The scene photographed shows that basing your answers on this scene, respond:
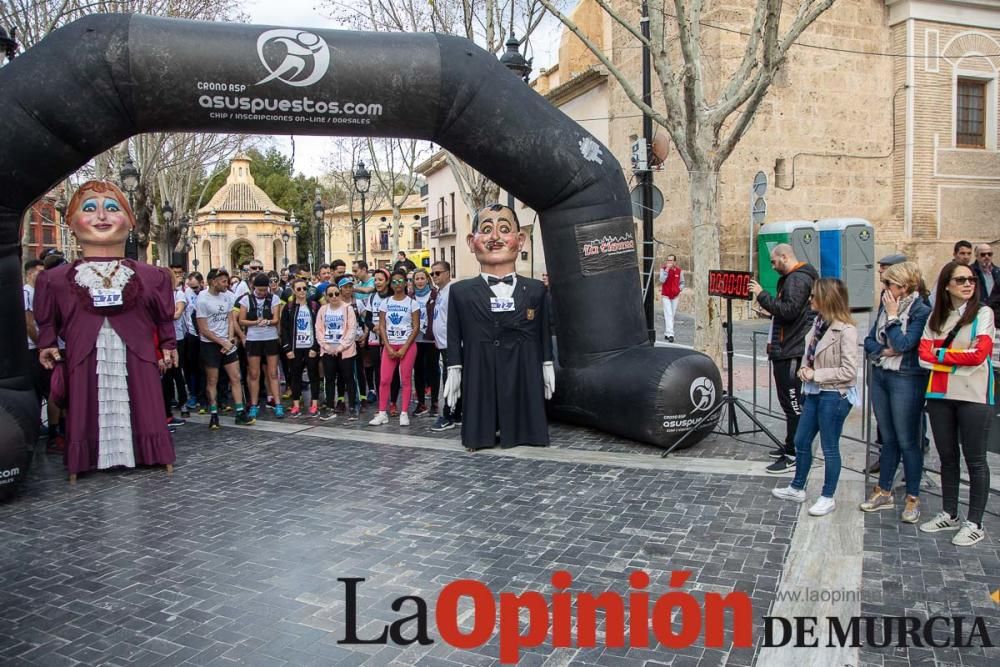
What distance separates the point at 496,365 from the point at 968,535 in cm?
424

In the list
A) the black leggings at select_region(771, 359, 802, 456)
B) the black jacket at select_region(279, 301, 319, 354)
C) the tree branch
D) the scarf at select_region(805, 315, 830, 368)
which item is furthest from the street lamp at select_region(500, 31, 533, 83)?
the scarf at select_region(805, 315, 830, 368)

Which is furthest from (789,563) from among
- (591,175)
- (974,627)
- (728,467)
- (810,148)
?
(810,148)

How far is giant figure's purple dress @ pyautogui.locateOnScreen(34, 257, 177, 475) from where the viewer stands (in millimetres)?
6879

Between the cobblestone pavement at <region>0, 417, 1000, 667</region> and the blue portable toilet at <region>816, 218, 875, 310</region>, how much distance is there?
1367 centimetres

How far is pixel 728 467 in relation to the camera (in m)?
6.75

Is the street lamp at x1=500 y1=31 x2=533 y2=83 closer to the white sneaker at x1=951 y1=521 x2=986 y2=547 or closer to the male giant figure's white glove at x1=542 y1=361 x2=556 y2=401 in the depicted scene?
the male giant figure's white glove at x1=542 y1=361 x2=556 y2=401

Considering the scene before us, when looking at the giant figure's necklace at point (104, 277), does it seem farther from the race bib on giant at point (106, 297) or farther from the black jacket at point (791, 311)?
the black jacket at point (791, 311)

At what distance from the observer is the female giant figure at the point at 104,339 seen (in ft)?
22.6


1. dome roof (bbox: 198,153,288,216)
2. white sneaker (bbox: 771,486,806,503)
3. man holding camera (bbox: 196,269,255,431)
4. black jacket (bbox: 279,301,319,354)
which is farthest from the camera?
dome roof (bbox: 198,153,288,216)

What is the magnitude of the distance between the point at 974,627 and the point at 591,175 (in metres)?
5.22

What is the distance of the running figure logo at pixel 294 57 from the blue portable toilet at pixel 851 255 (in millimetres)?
15706

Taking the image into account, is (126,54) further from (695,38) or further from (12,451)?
(695,38)

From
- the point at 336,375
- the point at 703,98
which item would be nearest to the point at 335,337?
the point at 336,375

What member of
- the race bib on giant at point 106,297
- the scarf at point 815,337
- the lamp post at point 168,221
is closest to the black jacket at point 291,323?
the race bib on giant at point 106,297
